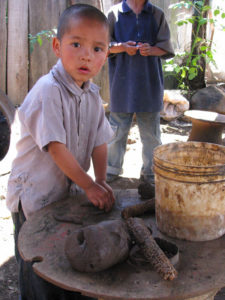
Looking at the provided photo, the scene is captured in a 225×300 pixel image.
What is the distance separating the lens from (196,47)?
20.9 feet

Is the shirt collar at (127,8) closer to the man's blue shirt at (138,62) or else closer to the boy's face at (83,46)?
the man's blue shirt at (138,62)

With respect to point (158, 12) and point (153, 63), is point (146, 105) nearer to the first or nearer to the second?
point (153, 63)

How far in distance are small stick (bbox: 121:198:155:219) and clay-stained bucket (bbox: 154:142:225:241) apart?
0.11 meters

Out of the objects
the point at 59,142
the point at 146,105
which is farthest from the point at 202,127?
the point at 59,142

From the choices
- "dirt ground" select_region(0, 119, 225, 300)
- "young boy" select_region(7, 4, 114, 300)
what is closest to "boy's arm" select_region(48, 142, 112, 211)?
"young boy" select_region(7, 4, 114, 300)

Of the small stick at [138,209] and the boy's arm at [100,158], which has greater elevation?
the boy's arm at [100,158]

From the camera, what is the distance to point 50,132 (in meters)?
1.45

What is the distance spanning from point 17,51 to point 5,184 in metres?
1.85

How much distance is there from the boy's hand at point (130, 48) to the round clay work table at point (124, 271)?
86.6 inches

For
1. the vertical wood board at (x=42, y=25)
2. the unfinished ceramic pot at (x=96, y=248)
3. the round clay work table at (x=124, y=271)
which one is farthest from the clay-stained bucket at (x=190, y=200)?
the vertical wood board at (x=42, y=25)

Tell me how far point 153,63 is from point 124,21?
1.62 ft

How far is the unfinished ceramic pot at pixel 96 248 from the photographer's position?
106cm

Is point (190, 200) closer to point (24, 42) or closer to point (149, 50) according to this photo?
point (149, 50)

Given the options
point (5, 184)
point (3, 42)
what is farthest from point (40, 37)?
point (5, 184)
